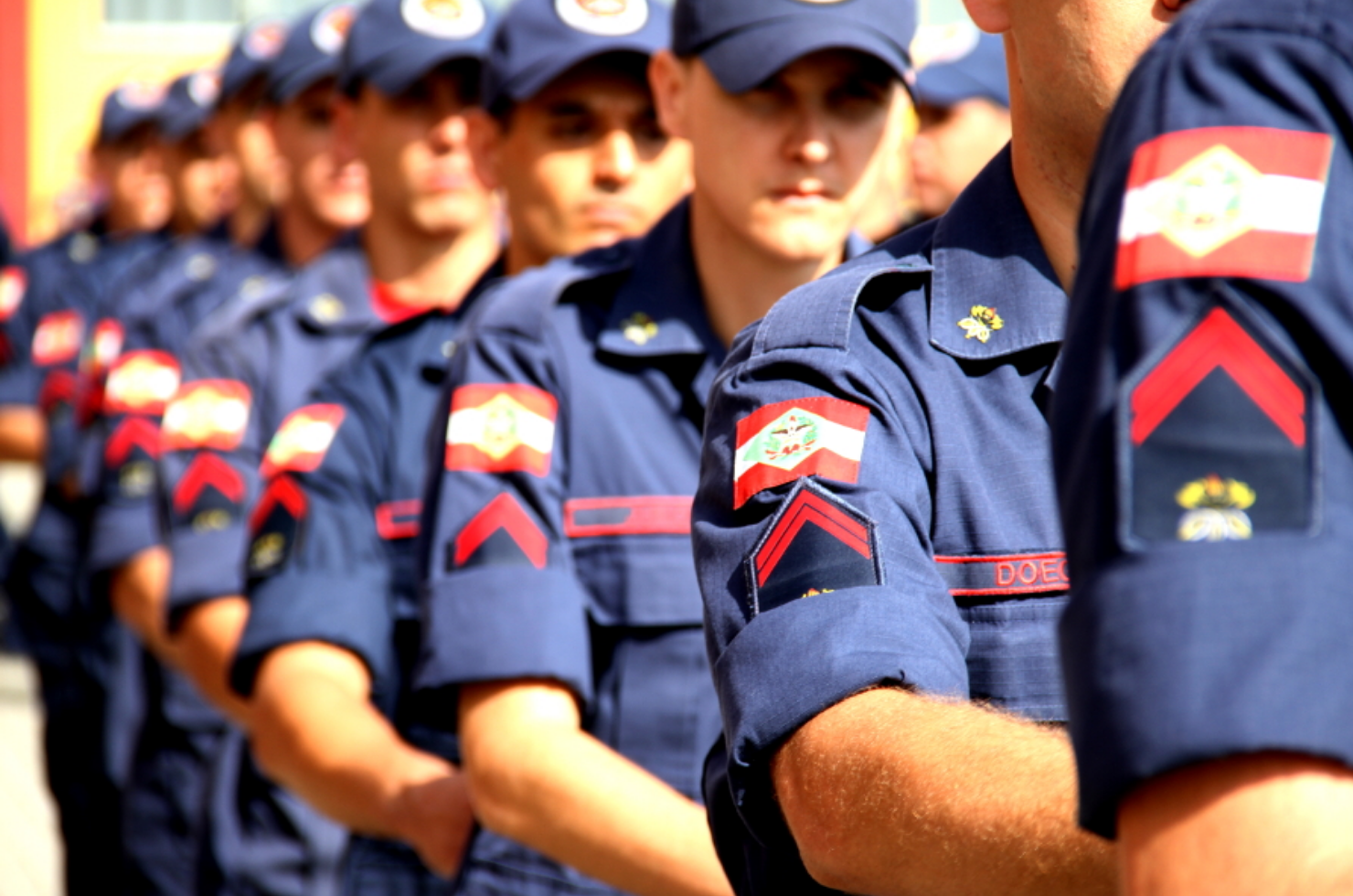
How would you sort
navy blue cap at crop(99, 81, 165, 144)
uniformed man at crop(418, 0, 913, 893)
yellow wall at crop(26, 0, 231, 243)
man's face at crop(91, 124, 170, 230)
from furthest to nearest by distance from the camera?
1. yellow wall at crop(26, 0, 231, 243)
2. navy blue cap at crop(99, 81, 165, 144)
3. man's face at crop(91, 124, 170, 230)
4. uniformed man at crop(418, 0, 913, 893)

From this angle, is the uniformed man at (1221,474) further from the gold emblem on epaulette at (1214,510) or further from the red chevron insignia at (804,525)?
the red chevron insignia at (804,525)

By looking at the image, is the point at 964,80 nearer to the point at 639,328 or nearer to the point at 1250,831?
the point at 639,328

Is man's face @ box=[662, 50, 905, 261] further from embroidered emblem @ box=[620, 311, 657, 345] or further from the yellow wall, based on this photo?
the yellow wall

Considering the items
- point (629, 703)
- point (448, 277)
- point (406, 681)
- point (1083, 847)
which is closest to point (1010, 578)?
point (1083, 847)

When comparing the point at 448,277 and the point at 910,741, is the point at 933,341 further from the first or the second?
the point at 448,277

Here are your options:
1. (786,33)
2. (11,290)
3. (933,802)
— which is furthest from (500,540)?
(11,290)

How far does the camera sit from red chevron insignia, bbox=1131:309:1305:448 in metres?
0.75

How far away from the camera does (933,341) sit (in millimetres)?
1415

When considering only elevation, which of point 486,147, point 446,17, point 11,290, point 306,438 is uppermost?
point 446,17

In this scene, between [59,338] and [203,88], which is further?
[203,88]

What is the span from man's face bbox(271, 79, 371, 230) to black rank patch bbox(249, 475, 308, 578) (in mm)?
2098

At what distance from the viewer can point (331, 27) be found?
525cm

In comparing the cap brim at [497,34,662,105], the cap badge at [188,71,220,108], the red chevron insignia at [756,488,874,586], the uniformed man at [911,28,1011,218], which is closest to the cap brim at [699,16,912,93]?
the cap brim at [497,34,662,105]

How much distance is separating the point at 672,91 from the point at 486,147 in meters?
0.70
